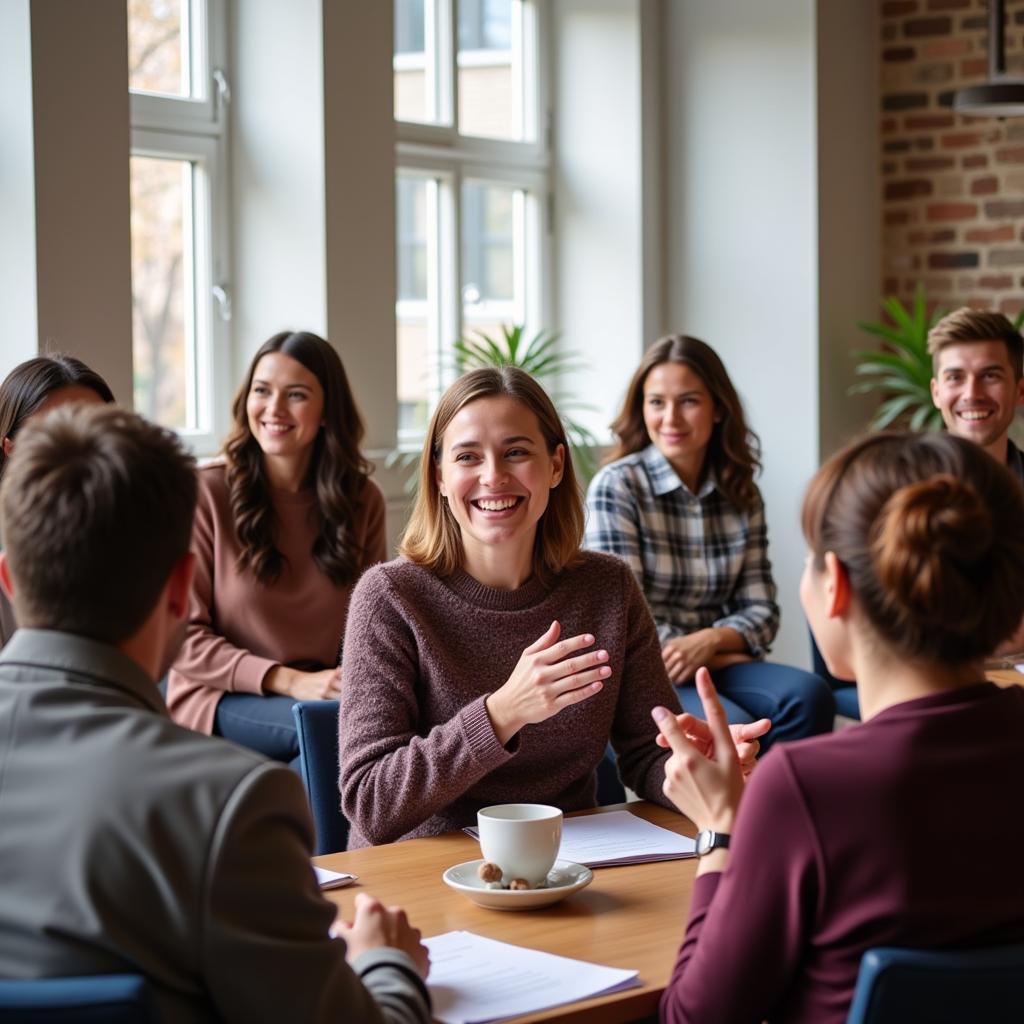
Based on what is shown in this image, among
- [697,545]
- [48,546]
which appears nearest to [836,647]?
[48,546]

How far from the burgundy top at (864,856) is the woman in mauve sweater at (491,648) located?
61 cm

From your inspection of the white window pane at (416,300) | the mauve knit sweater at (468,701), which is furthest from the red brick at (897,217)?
the mauve knit sweater at (468,701)

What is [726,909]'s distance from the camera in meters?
1.37

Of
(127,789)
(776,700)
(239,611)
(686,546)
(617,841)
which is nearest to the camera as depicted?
(127,789)

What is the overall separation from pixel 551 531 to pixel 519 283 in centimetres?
350

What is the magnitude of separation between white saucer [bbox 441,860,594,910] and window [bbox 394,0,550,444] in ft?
10.8

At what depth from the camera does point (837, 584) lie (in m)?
1.40

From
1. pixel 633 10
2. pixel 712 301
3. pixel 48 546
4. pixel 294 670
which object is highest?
pixel 633 10

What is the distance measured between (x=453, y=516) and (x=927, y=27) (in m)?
4.23

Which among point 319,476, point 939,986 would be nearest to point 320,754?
point 939,986

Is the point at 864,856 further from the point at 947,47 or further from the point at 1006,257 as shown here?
the point at 947,47

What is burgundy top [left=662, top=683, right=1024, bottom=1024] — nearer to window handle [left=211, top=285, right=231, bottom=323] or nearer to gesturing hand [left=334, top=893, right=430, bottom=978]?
gesturing hand [left=334, top=893, right=430, bottom=978]

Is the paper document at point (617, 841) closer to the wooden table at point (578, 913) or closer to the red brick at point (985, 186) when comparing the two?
the wooden table at point (578, 913)

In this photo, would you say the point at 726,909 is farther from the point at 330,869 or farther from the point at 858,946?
the point at 330,869
